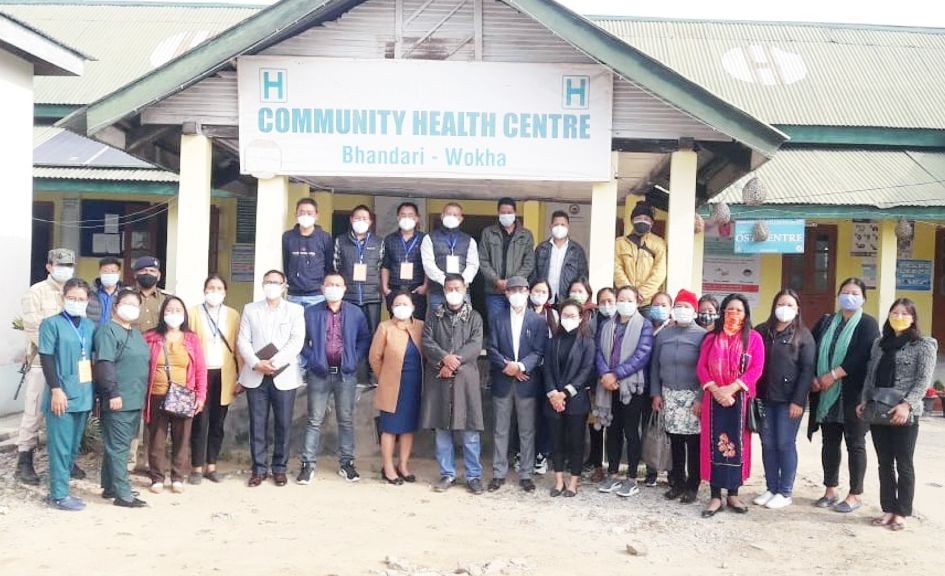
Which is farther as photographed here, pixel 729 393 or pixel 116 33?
pixel 116 33

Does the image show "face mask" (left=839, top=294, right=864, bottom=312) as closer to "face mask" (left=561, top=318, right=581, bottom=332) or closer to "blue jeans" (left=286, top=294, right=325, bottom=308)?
"face mask" (left=561, top=318, right=581, bottom=332)

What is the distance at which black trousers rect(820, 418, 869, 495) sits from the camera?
22.7ft

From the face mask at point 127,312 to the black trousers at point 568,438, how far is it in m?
3.23

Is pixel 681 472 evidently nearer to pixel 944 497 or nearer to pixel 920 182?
pixel 944 497

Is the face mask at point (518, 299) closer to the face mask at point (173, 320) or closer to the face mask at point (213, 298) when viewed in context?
the face mask at point (213, 298)

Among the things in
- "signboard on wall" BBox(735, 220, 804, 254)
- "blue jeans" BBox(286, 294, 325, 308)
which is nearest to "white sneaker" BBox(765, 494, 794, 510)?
"blue jeans" BBox(286, 294, 325, 308)

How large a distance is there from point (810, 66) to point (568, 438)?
12108 mm

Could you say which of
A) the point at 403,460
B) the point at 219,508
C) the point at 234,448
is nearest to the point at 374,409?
the point at 403,460

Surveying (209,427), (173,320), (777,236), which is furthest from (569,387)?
(777,236)

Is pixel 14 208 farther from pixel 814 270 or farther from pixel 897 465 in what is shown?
pixel 814 270

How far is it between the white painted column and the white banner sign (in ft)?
10.8

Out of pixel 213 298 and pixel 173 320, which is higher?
pixel 213 298

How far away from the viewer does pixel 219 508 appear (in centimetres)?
674

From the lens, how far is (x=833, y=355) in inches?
277
